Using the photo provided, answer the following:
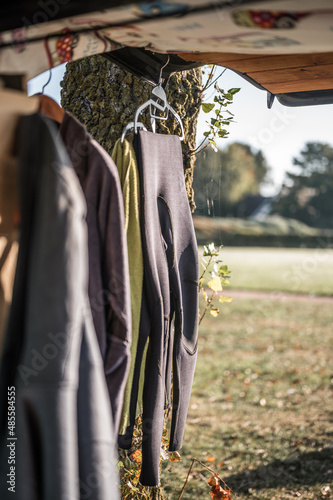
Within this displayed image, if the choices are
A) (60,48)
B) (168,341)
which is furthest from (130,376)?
(60,48)

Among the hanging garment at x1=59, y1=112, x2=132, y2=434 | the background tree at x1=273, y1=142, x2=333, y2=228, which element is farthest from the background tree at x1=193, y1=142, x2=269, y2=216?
the hanging garment at x1=59, y1=112, x2=132, y2=434

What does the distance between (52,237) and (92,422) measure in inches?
15.4

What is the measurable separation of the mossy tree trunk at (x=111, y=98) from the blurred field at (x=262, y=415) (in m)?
1.93

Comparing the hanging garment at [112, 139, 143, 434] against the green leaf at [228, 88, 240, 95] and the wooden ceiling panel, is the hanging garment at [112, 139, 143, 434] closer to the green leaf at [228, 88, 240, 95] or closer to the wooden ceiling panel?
the wooden ceiling panel

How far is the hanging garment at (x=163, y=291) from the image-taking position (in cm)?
161

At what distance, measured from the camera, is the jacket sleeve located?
128 centimetres

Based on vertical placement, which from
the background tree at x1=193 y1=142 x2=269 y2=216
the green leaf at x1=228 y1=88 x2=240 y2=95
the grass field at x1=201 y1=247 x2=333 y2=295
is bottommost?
the grass field at x1=201 y1=247 x2=333 y2=295

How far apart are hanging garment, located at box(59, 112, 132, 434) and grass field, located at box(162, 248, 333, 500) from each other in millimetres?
1990

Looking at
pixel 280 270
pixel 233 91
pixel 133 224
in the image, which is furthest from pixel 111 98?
pixel 280 270

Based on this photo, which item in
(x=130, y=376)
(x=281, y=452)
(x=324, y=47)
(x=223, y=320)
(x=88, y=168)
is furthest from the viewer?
(x=223, y=320)

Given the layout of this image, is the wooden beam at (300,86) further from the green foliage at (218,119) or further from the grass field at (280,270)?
the grass field at (280,270)

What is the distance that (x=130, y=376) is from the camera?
1.62 metres

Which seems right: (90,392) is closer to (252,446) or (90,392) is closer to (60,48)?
(60,48)

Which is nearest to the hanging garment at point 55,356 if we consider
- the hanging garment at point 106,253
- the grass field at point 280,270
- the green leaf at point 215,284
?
the hanging garment at point 106,253
